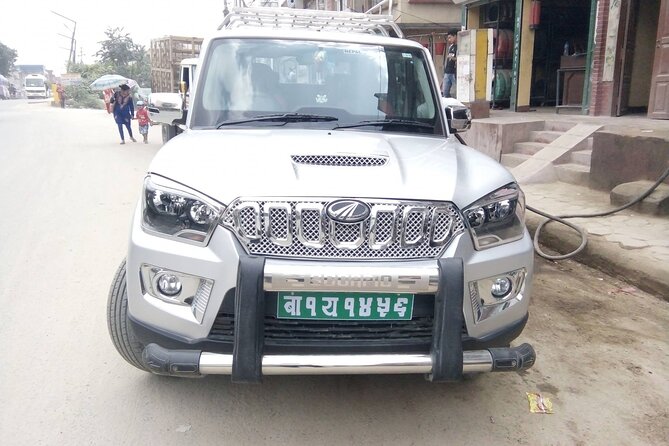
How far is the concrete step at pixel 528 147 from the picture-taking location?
352 inches

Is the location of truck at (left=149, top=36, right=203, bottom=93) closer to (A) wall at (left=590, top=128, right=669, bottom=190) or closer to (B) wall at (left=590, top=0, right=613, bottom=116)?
(B) wall at (left=590, top=0, right=613, bottom=116)

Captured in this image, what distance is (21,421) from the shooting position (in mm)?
2699

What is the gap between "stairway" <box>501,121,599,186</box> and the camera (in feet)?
25.2

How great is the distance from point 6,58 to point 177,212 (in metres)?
103

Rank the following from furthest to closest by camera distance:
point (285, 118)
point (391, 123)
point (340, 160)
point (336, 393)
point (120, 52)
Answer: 1. point (120, 52)
2. point (391, 123)
3. point (285, 118)
4. point (336, 393)
5. point (340, 160)

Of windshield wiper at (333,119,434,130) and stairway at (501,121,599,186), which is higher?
windshield wiper at (333,119,434,130)

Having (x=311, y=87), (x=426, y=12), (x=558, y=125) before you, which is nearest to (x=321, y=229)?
(x=311, y=87)

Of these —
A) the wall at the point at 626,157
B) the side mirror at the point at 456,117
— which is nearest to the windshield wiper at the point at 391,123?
the side mirror at the point at 456,117

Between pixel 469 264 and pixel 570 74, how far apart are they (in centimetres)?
1172

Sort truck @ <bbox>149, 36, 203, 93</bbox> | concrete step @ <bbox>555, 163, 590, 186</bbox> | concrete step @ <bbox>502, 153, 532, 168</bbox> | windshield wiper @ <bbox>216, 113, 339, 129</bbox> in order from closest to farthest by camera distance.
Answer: windshield wiper @ <bbox>216, 113, 339, 129</bbox>, concrete step @ <bbox>555, 163, 590, 186</bbox>, concrete step @ <bbox>502, 153, 532, 168</bbox>, truck @ <bbox>149, 36, 203, 93</bbox>

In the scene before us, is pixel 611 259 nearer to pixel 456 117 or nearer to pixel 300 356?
pixel 456 117

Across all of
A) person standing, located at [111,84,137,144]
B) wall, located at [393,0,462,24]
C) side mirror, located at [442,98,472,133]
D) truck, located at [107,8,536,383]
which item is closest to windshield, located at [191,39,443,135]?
side mirror, located at [442,98,472,133]

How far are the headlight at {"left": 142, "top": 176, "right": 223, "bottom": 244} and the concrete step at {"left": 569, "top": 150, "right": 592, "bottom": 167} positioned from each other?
22.1 feet

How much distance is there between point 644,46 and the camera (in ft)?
34.1
